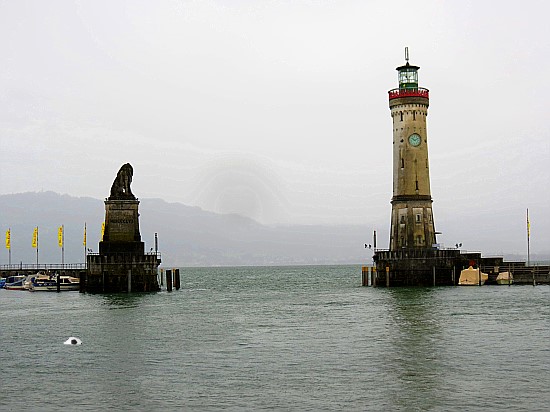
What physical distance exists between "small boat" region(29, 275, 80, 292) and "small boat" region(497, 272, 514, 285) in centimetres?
5499

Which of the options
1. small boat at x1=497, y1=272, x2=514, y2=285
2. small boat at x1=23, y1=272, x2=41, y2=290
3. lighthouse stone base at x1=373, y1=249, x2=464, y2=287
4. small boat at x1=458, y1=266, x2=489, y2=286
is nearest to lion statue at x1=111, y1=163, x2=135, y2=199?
lighthouse stone base at x1=373, y1=249, x2=464, y2=287

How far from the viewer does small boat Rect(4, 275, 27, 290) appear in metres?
118

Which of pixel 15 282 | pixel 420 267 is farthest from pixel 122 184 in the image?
pixel 15 282

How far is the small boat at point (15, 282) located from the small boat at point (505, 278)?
6687 cm

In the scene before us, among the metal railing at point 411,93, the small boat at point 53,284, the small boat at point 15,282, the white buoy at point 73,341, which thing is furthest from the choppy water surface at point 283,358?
the small boat at point 15,282

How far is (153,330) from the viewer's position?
174 feet

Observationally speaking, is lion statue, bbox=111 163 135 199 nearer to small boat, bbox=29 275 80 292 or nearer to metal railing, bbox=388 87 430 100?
small boat, bbox=29 275 80 292

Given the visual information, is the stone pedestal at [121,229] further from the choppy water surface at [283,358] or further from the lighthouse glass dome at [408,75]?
the lighthouse glass dome at [408,75]

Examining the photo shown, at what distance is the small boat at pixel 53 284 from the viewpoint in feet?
358

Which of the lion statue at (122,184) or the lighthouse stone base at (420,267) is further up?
the lion statue at (122,184)

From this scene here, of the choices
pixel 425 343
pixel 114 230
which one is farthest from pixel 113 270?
pixel 425 343

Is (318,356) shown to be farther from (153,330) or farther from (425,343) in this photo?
(153,330)

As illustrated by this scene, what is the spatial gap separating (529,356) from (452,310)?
25.0m

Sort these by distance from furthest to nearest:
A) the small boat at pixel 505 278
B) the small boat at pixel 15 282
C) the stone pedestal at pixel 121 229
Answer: the small boat at pixel 15 282, the small boat at pixel 505 278, the stone pedestal at pixel 121 229
